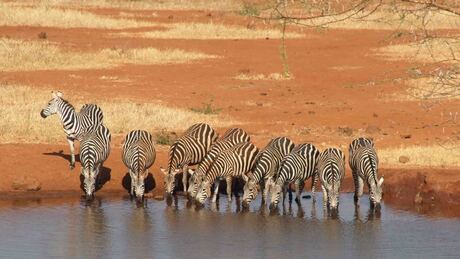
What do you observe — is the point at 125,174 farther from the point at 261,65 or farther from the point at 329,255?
the point at 261,65

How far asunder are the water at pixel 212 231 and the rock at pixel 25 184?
0.73 m

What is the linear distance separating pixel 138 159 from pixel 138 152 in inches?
6.0

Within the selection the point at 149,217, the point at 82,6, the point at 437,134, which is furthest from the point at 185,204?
the point at 82,6

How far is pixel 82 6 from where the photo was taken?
5934 centimetres

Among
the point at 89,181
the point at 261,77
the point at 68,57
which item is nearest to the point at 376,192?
the point at 89,181

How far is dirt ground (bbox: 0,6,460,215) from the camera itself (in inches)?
756

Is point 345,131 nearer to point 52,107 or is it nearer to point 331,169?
Answer: point 52,107

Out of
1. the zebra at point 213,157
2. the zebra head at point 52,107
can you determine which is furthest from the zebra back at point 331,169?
the zebra head at point 52,107

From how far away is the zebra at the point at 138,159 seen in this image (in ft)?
58.7

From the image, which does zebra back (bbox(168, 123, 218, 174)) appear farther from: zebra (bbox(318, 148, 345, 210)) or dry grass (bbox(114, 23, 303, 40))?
dry grass (bbox(114, 23, 303, 40))

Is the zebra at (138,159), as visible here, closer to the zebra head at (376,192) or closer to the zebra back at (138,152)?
the zebra back at (138,152)

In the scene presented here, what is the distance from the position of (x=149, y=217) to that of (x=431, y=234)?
4.49 meters

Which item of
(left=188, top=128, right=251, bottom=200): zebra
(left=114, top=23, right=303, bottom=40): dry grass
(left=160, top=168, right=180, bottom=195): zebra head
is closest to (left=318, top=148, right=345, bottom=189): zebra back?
(left=188, top=128, right=251, bottom=200): zebra

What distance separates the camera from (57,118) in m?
24.6
